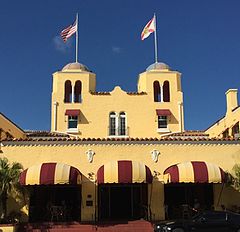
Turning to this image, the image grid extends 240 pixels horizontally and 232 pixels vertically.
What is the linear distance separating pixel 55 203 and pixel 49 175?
11.6 feet

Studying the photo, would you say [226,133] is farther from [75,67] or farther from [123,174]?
[75,67]

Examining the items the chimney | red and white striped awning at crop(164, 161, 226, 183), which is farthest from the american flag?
red and white striped awning at crop(164, 161, 226, 183)

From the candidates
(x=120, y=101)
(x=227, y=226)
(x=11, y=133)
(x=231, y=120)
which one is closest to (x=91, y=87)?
(x=120, y=101)

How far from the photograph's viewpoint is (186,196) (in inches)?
1026

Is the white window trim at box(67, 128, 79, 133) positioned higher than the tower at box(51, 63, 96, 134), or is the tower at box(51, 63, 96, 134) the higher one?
the tower at box(51, 63, 96, 134)

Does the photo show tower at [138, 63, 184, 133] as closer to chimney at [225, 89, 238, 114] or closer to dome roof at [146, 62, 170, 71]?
dome roof at [146, 62, 170, 71]

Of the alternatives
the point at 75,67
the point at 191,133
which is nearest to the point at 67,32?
the point at 75,67

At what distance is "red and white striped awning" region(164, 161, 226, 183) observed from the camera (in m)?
23.3

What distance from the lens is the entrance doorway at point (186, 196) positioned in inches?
1006

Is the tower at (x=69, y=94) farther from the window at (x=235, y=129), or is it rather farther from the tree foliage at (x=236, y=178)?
the tree foliage at (x=236, y=178)

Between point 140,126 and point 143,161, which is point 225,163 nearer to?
point 143,161

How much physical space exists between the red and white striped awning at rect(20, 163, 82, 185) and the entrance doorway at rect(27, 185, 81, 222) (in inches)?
73.2

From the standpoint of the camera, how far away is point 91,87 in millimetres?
47219

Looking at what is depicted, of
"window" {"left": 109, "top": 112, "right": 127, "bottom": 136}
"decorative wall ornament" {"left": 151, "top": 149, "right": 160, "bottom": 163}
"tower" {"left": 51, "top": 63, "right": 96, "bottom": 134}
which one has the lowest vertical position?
"decorative wall ornament" {"left": 151, "top": 149, "right": 160, "bottom": 163}
